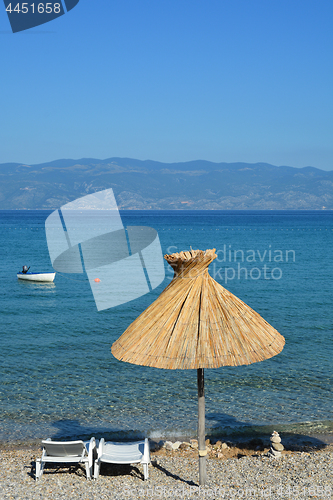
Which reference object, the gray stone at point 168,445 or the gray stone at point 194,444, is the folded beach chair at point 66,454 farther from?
the gray stone at point 194,444

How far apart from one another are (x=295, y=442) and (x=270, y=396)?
8.24 feet

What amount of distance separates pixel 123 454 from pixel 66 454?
0.93 metres

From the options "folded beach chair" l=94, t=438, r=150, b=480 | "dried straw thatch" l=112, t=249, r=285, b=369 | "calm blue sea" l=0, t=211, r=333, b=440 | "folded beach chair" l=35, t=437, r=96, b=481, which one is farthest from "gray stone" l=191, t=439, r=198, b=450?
"dried straw thatch" l=112, t=249, r=285, b=369

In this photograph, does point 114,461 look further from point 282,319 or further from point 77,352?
point 282,319

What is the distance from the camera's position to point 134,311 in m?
23.4

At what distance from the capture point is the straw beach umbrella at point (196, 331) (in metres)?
5.98

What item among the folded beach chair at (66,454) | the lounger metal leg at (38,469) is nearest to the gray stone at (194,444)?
the folded beach chair at (66,454)

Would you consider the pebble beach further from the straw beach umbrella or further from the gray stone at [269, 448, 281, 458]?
the straw beach umbrella

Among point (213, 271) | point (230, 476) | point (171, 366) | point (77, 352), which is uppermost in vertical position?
point (171, 366)

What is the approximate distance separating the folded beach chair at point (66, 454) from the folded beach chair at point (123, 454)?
14 cm

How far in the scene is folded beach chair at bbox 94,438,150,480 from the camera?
7.30 m

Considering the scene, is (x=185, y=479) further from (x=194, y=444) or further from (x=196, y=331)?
(x=196, y=331)

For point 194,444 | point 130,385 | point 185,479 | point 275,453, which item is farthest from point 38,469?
point 130,385

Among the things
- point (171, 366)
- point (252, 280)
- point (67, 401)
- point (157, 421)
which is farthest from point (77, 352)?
point (252, 280)
